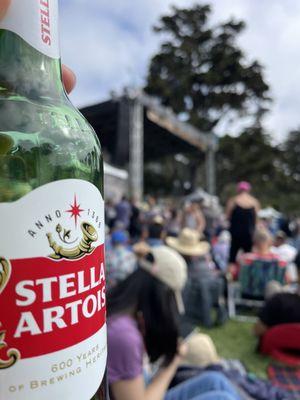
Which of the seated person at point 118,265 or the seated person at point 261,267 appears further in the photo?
the seated person at point 261,267

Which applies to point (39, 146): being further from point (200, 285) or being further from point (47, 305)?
point (200, 285)

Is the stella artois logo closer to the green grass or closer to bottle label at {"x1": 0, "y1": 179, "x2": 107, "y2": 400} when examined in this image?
bottle label at {"x1": 0, "y1": 179, "x2": 107, "y2": 400}

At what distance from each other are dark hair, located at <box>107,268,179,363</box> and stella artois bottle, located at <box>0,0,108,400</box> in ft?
3.78

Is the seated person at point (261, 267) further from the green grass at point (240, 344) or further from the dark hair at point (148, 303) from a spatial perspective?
the dark hair at point (148, 303)

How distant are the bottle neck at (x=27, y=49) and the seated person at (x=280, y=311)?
268cm

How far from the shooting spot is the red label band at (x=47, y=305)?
0.55m

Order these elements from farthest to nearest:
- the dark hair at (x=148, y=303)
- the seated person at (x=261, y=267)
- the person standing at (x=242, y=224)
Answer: the person standing at (x=242, y=224)
the seated person at (x=261, y=267)
the dark hair at (x=148, y=303)

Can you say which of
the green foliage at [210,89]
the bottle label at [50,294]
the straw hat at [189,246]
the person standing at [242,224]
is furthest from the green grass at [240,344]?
the green foliage at [210,89]

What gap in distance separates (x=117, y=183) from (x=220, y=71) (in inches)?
592

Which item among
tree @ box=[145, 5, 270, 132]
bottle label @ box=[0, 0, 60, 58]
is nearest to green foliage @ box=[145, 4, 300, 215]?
tree @ box=[145, 5, 270, 132]

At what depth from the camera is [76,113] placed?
27.0 inches

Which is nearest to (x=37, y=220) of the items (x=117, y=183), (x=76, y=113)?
(x=76, y=113)

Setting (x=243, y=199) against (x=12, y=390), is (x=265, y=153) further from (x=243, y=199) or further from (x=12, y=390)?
(x=12, y=390)

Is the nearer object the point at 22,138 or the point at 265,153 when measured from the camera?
the point at 22,138
